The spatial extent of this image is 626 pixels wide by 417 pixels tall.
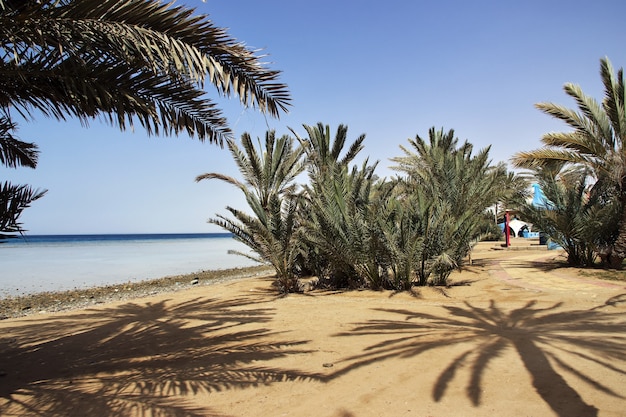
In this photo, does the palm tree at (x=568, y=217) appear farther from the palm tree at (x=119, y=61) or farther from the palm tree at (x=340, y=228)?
the palm tree at (x=119, y=61)

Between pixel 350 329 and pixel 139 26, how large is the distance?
4.50 metres

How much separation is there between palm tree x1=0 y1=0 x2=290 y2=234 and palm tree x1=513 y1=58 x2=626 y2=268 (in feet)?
30.2

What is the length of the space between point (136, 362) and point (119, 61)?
337 cm

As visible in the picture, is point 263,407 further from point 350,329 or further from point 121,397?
point 350,329

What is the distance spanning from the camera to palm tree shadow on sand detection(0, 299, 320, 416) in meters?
A: 3.42

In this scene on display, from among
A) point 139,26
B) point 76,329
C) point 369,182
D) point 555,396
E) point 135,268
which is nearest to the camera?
point 555,396

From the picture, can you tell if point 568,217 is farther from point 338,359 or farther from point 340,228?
point 338,359

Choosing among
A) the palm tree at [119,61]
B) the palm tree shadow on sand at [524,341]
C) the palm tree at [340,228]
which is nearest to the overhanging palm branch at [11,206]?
the palm tree at [119,61]

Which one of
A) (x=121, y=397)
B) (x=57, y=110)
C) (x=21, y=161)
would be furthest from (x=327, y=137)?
(x=121, y=397)

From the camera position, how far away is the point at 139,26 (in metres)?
3.42

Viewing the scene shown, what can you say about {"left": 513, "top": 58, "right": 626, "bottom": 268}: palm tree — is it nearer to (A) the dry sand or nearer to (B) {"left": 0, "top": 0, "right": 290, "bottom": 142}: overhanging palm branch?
(A) the dry sand

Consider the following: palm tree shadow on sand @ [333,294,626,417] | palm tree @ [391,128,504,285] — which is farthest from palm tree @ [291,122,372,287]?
palm tree shadow on sand @ [333,294,626,417]

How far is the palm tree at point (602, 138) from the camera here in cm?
949

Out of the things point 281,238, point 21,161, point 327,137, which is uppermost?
point 327,137
